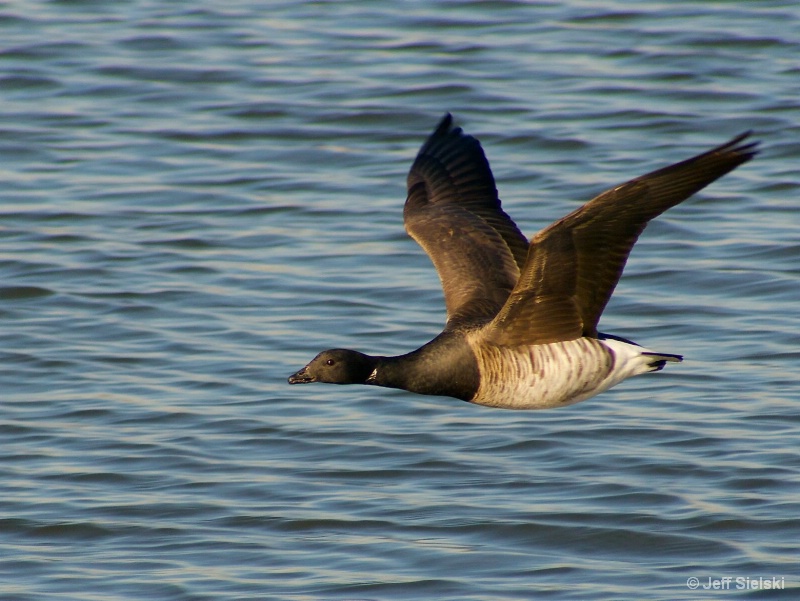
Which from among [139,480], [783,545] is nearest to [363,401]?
[139,480]

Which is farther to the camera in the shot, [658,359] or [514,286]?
[514,286]

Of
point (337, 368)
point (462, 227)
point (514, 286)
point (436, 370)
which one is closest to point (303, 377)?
point (337, 368)

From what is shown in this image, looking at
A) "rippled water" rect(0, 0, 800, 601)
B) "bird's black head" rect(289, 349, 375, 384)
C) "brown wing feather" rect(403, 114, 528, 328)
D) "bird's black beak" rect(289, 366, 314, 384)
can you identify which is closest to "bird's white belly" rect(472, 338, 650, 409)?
"brown wing feather" rect(403, 114, 528, 328)

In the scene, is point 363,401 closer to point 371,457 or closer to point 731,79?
point 371,457

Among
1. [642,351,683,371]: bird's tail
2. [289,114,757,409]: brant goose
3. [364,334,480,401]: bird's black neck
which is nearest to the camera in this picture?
[289,114,757,409]: brant goose

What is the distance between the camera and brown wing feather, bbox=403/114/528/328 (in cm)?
886

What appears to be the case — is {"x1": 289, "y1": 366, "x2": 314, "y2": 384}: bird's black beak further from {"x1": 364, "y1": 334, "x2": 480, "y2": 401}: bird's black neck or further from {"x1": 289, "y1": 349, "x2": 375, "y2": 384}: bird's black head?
{"x1": 364, "y1": 334, "x2": 480, "y2": 401}: bird's black neck

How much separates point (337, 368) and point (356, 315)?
3.27 m

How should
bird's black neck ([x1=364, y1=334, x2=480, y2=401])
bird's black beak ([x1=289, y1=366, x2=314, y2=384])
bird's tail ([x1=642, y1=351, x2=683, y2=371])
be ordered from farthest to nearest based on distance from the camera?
bird's black beak ([x1=289, y1=366, x2=314, y2=384])
bird's black neck ([x1=364, y1=334, x2=480, y2=401])
bird's tail ([x1=642, y1=351, x2=683, y2=371])

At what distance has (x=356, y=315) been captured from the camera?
11.4 m

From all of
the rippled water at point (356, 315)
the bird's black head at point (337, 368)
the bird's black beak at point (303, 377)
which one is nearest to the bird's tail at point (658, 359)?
the rippled water at point (356, 315)

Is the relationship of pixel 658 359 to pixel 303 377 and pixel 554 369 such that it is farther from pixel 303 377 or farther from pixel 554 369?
pixel 303 377

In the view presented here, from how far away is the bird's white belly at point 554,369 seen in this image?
26.1ft

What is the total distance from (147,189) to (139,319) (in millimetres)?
2815
